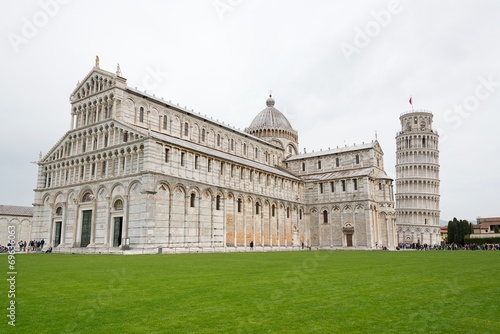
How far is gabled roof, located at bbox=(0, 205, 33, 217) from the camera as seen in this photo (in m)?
63.1

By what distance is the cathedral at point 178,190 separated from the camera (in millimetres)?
37719

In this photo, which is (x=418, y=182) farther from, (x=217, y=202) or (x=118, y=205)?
(x=118, y=205)

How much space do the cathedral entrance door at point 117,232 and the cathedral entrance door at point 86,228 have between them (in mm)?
4091

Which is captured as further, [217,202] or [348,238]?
[348,238]

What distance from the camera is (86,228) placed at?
41.3 m

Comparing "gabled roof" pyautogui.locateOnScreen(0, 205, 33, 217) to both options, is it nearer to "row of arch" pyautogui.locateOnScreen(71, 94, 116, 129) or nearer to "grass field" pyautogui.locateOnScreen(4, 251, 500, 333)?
"row of arch" pyautogui.locateOnScreen(71, 94, 116, 129)

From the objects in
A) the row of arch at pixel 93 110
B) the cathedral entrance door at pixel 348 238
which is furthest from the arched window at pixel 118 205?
the cathedral entrance door at pixel 348 238

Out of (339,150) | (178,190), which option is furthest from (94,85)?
(339,150)

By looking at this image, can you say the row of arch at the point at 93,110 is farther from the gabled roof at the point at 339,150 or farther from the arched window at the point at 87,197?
the gabled roof at the point at 339,150

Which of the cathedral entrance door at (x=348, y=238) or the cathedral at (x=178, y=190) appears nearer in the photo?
the cathedral at (x=178, y=190)

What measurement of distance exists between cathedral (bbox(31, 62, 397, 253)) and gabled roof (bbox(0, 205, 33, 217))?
2072 centimetres

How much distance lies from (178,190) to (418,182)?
68654 millimetres

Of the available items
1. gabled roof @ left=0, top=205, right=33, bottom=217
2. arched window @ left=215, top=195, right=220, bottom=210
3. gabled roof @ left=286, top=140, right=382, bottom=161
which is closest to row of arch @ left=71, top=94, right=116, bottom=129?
arched window @ left=215, top=195, right=220, bottom=210

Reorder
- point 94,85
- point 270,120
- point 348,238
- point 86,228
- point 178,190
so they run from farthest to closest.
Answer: point 270,120
point 348,238
point 94,85
point 86,228
point 178,190
